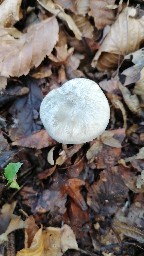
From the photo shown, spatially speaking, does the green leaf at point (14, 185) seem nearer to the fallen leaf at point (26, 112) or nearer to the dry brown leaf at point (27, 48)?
the fallen leaf at point (26, 112)

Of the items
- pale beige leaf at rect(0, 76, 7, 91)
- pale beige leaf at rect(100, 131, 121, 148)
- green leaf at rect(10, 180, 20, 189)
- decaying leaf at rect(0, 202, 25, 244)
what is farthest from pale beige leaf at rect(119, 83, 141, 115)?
decaying leaf at rect(0, 202, 25, 244)

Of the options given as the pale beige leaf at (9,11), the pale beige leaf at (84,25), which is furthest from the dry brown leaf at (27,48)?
the pale beige leaf at (84,25)

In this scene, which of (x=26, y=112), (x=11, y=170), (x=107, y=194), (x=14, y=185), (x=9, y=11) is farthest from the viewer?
(x=9, y=11)

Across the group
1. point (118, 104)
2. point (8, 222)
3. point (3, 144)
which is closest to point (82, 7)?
point (118, 104)

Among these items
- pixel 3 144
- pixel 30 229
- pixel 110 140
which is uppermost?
pixel 3 144

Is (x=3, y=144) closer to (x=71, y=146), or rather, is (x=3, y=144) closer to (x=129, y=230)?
(x=71, y=146)

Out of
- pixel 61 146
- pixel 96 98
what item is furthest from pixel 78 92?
pixel 61 146
